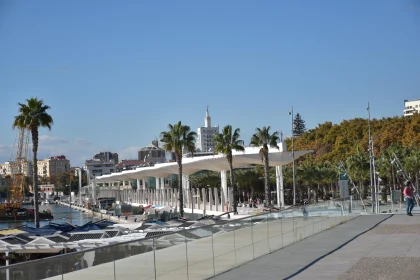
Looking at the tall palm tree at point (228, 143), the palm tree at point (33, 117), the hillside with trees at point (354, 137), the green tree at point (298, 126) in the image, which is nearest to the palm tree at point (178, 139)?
the tall palm tree at point (228, 143)

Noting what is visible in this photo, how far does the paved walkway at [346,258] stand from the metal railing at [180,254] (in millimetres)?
366

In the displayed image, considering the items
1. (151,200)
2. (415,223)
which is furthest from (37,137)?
(151,200)

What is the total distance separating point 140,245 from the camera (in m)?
12.6

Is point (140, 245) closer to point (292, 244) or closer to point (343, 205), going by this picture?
point (292, 244)

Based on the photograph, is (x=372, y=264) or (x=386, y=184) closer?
(x=372, y=264)

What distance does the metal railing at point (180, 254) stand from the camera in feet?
34.0

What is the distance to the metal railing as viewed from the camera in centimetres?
1038

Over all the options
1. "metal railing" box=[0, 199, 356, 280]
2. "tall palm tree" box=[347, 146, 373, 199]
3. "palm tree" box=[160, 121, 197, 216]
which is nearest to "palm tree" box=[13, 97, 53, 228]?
"palm tree" box=[160, 121, 197, 216]

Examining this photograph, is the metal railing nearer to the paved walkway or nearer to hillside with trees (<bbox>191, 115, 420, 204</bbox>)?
the paved walkway

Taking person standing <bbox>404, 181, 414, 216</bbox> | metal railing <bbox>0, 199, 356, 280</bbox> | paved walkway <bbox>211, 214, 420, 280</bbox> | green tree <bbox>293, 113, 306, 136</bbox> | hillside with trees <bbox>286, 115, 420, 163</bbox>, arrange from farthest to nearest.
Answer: green tree <bbox>293, 113, 306, 136</bbox> → hillside with trees <bbox>286, 115, 420, 163</bbox> → person standing <bbox>404, 181, 414, 216</bbox> → paved walkway <bbox>211, 214, 420, 280</bbox> → metal railing <bbox>0, 199, 356, 280</bbox>

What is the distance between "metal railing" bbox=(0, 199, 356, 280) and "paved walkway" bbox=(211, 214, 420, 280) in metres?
0.37

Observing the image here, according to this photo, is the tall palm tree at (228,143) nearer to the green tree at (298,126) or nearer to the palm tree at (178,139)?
the palm tree at (178,139)

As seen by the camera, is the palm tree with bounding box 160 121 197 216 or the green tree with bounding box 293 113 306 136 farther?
the green tree with bounding box 293 113 306 136

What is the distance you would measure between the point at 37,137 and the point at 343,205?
43.2m
